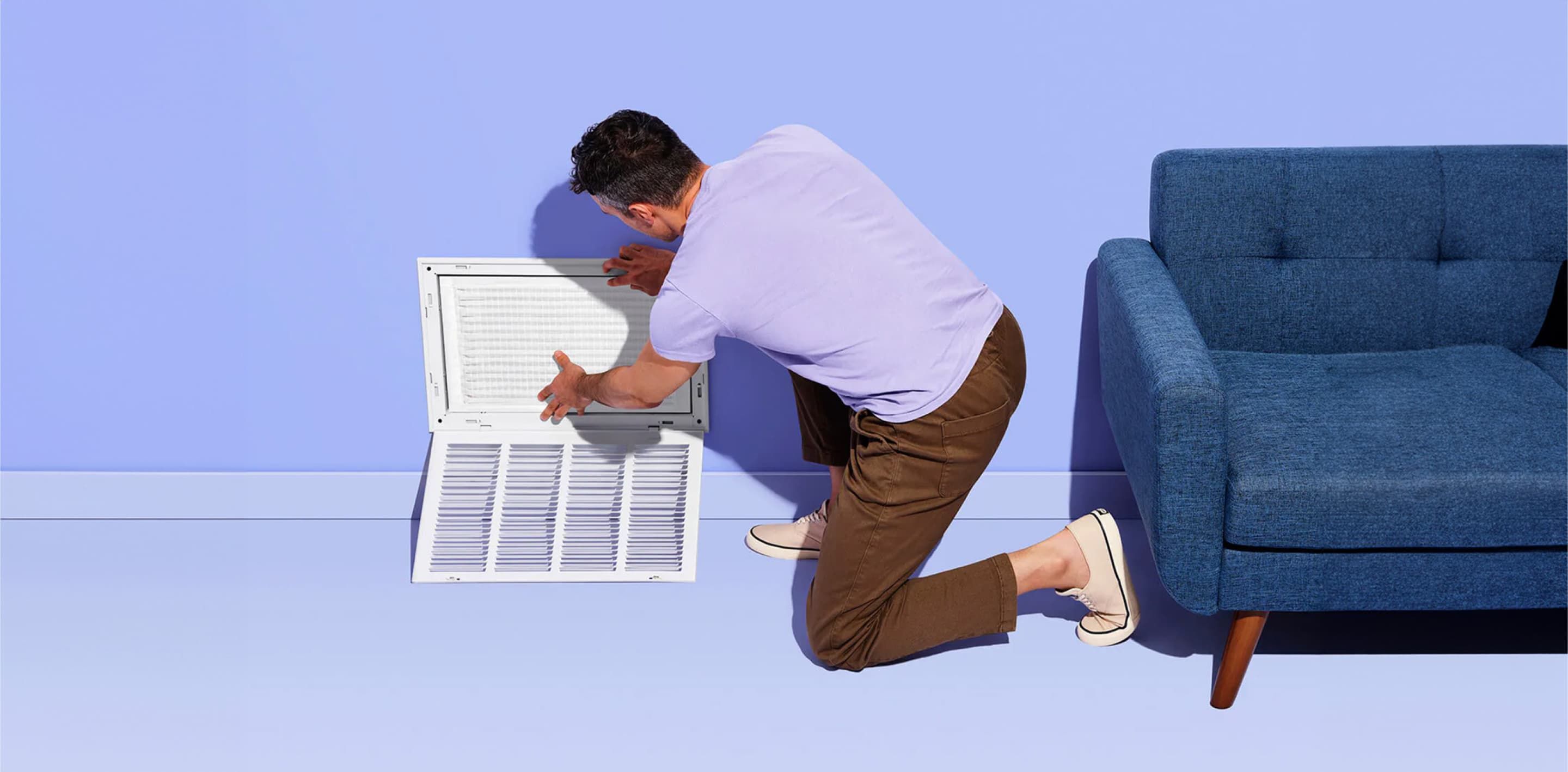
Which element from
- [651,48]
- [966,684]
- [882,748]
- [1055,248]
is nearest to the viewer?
[882,748]

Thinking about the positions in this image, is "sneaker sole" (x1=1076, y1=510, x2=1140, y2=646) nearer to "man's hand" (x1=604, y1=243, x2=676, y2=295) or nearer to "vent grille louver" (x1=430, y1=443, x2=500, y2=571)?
"man's hand" (x1=604, y1=243, x2=676, y2=295)

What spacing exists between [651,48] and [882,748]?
1266 millimetres

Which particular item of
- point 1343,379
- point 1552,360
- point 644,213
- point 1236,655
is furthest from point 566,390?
point 1552,360

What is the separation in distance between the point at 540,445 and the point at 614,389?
22.6 inches

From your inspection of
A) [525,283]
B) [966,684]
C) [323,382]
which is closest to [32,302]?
[323,382]

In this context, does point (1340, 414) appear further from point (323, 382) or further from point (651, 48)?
point (323, 382)

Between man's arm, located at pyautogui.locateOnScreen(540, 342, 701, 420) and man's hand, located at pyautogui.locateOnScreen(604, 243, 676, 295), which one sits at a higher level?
man's hand, located at pyautogui.locateOnScreen(604, 243, 676, 295)

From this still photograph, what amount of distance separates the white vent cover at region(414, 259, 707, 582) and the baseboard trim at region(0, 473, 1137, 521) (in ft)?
0.38

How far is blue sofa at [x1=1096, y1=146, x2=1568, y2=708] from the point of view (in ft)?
5.81

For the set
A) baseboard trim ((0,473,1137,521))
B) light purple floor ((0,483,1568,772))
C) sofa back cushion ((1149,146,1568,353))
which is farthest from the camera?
baseboard trim ((0,473,1137,521))

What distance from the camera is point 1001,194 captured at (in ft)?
7.61

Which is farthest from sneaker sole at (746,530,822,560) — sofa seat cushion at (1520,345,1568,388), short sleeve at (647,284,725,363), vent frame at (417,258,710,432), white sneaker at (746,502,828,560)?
sofa seat cushion at (1520,345,1568,388)

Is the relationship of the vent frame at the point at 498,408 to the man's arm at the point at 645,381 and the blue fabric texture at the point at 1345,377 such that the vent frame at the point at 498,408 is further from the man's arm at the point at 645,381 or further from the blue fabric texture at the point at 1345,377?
the blue fabric texture at the point at 1345,377

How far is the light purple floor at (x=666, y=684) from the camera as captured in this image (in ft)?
6.12
